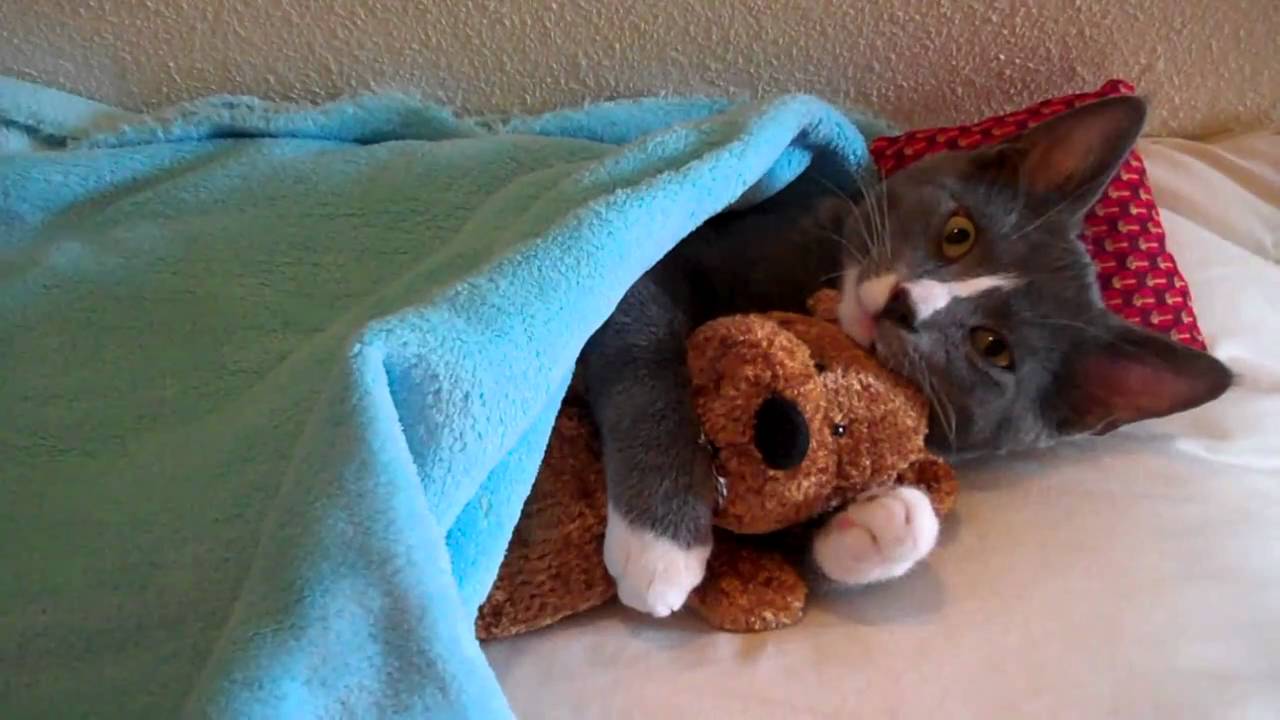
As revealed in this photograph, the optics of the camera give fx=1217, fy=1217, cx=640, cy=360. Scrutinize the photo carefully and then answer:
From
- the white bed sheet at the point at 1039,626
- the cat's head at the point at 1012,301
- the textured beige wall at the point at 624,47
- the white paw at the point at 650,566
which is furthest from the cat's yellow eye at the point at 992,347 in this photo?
the textured beige wall at the point at 624,47

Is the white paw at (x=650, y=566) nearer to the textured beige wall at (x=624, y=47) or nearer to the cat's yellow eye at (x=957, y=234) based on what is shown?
the cat's yellow eye at (x=957, y=234)

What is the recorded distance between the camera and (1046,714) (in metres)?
0.74

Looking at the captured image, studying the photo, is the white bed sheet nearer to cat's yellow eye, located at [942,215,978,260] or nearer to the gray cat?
the gray cat

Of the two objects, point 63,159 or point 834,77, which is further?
point 834,77

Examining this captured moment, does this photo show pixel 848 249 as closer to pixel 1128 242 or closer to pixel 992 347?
pixel 992 347

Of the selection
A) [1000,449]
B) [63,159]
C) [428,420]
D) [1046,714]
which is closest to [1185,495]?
[1000,449]

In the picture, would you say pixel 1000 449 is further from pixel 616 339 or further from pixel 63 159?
pixel 63 159

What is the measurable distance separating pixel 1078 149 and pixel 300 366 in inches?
22.5

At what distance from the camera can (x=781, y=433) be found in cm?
76

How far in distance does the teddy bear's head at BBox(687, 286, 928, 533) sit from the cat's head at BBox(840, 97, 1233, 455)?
0.04m

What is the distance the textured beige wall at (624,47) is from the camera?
3.66 feet

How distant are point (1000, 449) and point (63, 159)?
774 mm

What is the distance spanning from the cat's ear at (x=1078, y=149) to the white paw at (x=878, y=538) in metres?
0.27

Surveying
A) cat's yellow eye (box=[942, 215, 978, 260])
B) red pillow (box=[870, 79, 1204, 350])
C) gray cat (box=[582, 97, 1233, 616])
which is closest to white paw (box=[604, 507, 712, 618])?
gray cat (box=[582, 97, 1233, 616])
